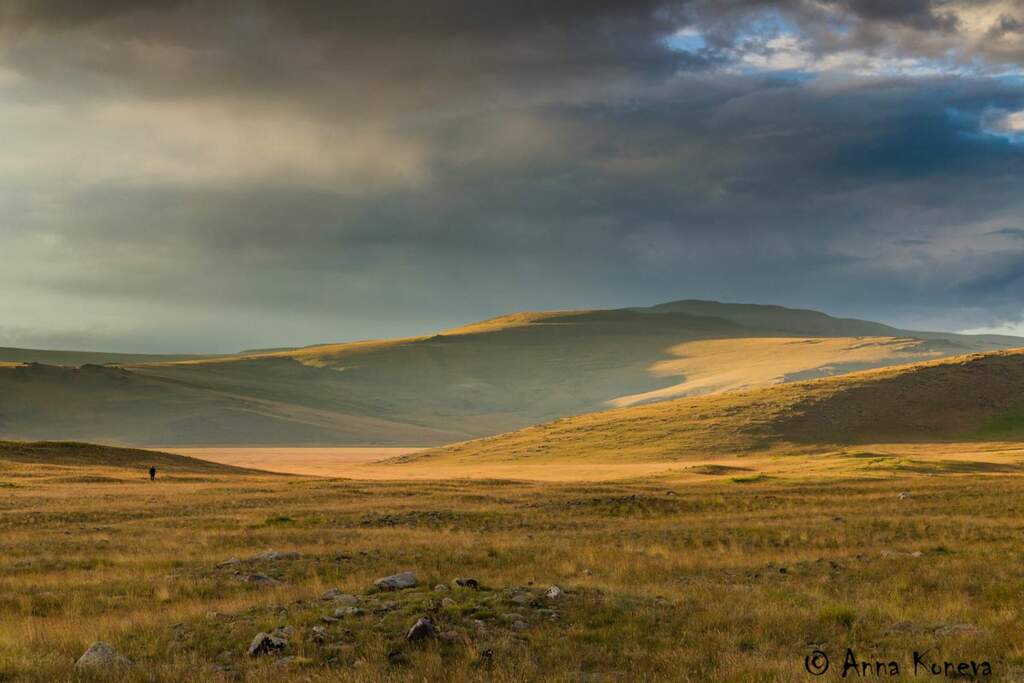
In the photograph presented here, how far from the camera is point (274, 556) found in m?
20.3

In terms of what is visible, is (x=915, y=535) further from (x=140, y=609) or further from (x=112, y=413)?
(x=112, y=413)

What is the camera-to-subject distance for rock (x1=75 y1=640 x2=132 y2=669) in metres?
10.6

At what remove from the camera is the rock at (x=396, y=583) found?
1545 centimetres

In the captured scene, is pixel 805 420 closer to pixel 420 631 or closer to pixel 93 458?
pixel 93 458

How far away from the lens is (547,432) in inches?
4980

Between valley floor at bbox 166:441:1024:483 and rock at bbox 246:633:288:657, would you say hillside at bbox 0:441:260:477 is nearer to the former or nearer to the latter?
valley floor at bbox 166:441:1024:483

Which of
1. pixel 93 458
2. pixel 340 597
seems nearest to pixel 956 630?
pixel 340 597

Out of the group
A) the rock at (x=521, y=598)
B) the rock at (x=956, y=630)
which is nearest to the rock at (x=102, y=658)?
the rock at (x=521, y=598)

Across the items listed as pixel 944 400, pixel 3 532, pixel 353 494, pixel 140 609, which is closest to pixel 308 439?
pixel 944 400

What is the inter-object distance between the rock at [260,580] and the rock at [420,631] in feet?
21.1

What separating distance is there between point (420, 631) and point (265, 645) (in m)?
2.19

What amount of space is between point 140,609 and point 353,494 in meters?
29.3

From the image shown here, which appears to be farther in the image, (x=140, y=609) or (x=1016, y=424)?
(x=1016, y=424)

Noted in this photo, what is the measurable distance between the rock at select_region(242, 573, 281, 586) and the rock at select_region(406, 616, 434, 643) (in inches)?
253
